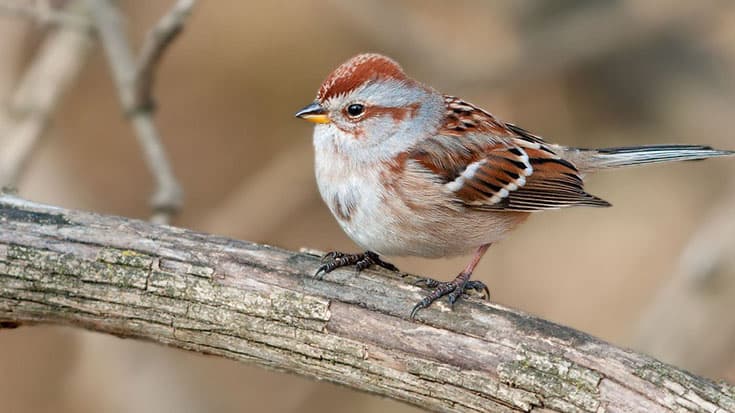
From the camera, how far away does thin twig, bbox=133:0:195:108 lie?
435 cm

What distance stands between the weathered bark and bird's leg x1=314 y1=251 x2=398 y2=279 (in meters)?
0.05

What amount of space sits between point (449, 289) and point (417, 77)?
11.4 ft

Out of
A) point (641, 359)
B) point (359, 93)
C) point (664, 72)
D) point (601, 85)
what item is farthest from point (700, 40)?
point (641, 359)

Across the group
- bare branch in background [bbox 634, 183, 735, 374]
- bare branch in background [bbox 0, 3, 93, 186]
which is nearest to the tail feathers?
bare branch in background [bbox 634, 183, 735, 374]

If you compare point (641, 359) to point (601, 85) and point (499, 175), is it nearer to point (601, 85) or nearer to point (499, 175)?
point (499, 175)

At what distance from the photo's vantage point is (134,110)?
5.00 m

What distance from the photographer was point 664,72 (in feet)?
23.4

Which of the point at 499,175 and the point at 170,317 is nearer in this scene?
the point at 170,317

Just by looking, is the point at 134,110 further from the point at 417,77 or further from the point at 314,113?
the point at 417,77

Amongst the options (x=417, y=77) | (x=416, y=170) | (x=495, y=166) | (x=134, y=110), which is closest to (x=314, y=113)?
(x=416, y=170)

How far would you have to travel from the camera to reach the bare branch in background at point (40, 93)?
187 inches

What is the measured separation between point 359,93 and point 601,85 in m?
3.71

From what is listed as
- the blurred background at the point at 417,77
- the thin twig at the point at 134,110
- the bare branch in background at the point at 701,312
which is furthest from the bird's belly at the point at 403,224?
the blurred background at the point at 417,77

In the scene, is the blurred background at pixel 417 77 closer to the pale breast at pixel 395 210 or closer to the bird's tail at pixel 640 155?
the bird's tail at pixel 640 155
